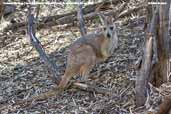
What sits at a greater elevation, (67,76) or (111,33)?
(111,33)

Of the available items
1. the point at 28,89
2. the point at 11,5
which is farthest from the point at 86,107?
the point at 11,5

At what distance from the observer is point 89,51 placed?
5277mm

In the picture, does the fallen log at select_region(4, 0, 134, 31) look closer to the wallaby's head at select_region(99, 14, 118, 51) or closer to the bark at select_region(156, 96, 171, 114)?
the wallaby's head at select_region(99, 14, 118, 51)

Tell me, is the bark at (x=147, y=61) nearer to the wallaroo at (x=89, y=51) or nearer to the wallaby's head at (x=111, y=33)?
the wallaroo at (x=89, y=51)

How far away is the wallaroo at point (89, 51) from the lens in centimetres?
512

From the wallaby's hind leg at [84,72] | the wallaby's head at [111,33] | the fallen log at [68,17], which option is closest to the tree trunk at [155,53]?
the wallaby's hind leg at [84,72]

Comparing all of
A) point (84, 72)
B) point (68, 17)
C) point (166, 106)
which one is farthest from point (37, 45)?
point (68, 17)

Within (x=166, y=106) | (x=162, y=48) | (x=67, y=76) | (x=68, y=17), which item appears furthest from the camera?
(x=68, y=17)

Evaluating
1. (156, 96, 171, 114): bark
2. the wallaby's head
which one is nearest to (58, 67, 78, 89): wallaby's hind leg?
the wallaby's head

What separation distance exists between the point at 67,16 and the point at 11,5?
4.24 ft

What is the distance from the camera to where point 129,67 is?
5.27 meters

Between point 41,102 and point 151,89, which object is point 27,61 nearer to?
point 41,102

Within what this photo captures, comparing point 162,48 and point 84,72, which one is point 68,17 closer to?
point 84,72

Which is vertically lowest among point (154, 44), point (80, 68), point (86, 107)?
point (86, 107)
